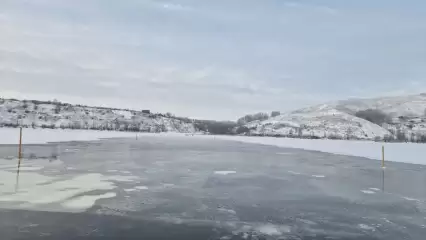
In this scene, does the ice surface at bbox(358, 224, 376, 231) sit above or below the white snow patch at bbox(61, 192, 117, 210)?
above

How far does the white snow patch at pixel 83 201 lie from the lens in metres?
7.52

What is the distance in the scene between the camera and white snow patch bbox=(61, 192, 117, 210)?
7.52m

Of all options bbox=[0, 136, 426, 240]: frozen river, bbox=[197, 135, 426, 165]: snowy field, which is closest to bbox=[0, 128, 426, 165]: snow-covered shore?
bbox=[197, 135, 426, 165]: snowy field

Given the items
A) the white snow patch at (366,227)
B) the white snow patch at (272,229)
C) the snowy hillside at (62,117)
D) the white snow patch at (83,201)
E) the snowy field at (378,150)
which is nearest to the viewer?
the white snow patch at (272,229)

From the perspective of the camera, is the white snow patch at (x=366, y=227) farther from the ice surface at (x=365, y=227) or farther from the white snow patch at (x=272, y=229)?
the white snow patch at (x=272, y=229)

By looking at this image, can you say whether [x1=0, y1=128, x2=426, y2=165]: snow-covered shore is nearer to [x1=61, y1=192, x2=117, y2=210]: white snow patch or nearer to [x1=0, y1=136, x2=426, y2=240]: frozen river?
[x1=0, y1=136, x2=426, y2=240]: frozen river

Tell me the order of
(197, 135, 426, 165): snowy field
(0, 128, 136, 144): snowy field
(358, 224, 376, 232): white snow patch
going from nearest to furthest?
(358, 224, 376, 232): white snow patch
(197, 135, 426, 165): snowy field
(0, 128, 136, 144): snowy field

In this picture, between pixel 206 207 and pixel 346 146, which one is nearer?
pixel 206 207

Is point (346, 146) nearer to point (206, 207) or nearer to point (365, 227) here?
point (206, 207)

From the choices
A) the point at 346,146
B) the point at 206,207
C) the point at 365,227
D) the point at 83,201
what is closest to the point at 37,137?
the point at 346,146

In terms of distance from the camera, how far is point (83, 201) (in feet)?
26.5

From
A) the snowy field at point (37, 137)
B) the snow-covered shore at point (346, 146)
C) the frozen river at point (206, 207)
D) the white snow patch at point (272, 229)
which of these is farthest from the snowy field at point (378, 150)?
the snowy field at point (37, 137)

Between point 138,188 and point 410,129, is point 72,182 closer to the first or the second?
point 138,188

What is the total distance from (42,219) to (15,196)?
265 cm
